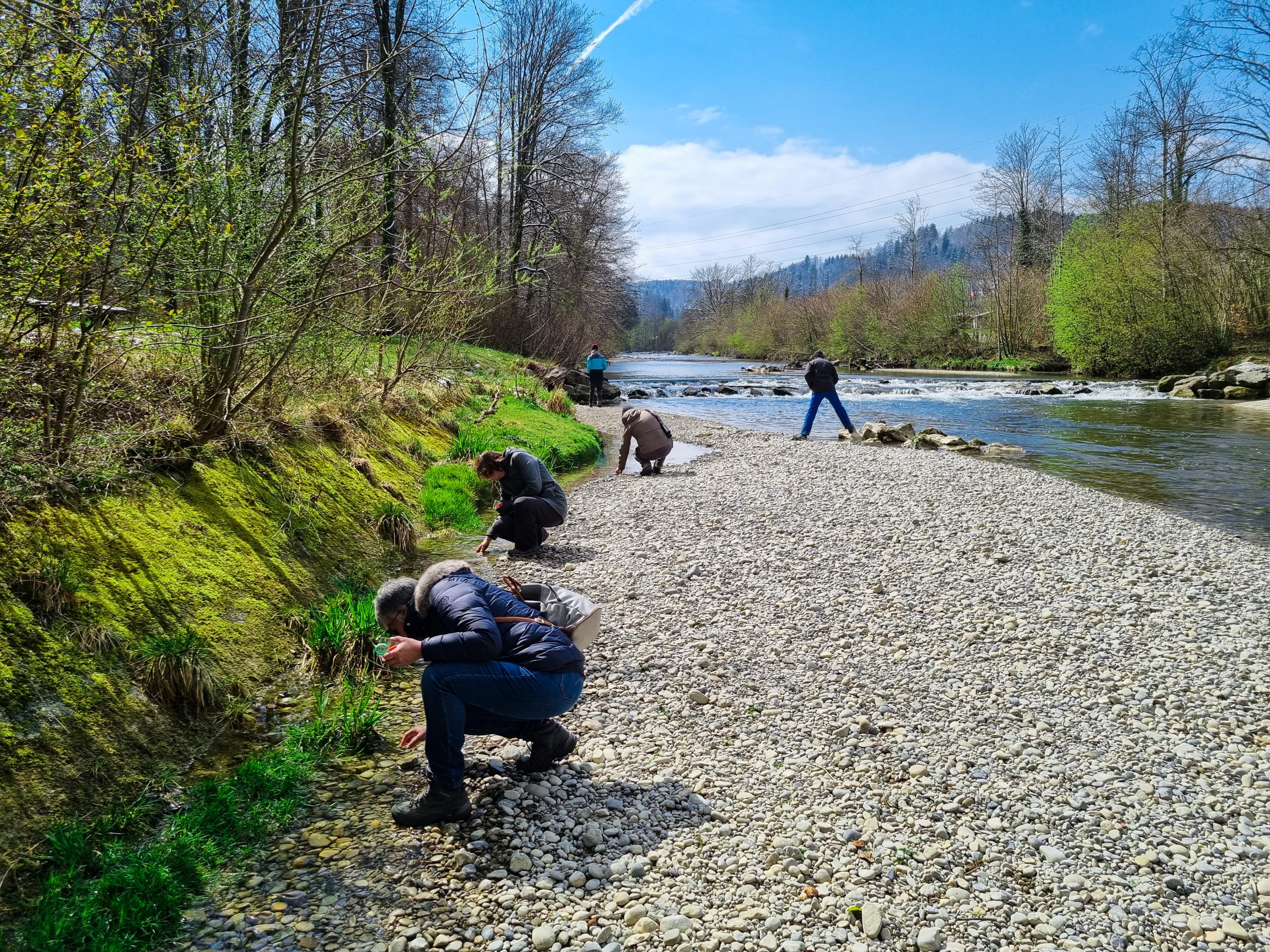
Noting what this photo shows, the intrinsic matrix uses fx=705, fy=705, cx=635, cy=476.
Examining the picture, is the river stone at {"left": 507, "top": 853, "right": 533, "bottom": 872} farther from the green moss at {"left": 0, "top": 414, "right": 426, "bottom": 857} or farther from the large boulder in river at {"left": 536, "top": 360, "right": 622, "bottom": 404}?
the large boulder in river at {"left": 536, "top": 360, "right": 622, "bottom": 404}

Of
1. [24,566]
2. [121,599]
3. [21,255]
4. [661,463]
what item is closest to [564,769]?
[121,599]

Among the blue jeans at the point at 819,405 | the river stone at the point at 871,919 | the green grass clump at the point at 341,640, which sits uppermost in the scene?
the blue jeans at the point at 819,405

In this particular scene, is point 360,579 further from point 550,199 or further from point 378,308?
point 550,199

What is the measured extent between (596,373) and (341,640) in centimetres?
2247

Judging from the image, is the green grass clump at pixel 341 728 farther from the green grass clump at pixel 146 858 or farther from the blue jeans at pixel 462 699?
the blue jeans at pixel 462 699

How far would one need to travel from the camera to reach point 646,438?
13.7m

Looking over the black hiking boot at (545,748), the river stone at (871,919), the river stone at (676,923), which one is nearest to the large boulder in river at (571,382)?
the black hiking boot at (545,748)

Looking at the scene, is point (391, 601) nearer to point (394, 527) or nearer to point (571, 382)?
point (394, 527)

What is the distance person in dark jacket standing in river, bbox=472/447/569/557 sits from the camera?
852 cm

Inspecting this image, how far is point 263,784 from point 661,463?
35.2 feet

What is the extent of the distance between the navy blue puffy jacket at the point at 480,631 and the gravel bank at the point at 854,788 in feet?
2.75

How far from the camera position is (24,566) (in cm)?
423

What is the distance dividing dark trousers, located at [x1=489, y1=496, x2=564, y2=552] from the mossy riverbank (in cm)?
127

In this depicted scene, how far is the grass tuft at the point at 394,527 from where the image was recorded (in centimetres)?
827
